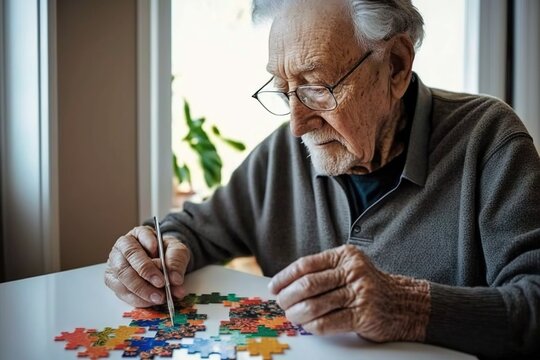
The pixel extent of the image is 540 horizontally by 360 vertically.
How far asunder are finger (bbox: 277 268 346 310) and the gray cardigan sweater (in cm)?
19

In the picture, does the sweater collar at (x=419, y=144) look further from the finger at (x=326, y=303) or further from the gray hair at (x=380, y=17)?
the finger at (x=326, y=303)

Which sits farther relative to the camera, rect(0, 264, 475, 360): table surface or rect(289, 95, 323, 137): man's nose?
rect(289, 95, 323, 137): man's nose

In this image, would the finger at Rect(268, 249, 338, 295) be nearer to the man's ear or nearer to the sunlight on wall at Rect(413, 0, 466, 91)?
the man's ear

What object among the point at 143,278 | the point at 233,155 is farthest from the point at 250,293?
the point at 233,155

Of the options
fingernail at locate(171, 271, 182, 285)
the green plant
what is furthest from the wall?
fingernail at locate(171, 271, 182, 285)

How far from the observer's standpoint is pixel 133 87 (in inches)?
78.4

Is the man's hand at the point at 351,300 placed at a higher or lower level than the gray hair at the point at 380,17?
lower

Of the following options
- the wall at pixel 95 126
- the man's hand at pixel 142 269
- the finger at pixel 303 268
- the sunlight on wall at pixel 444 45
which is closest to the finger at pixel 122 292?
the man's hand at pixel 142 269

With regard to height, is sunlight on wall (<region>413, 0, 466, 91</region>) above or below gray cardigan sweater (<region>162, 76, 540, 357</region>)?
above

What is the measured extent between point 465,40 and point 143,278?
2.46 metres

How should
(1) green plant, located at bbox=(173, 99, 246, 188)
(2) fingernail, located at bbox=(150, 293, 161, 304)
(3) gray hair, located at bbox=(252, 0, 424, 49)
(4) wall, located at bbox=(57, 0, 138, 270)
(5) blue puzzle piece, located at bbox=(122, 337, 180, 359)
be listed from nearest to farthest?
(5) blue puzzle piece, located at bbox=(122, 337, 180, 359) < (2) fingernail, located at bbox=(150, 293, 161, 304) < (3) gray hair, located at bbox=(252, 0, 424, 49) < (4) wall, located at bbox=(57, 0, 138, 270) < (1) green plant, located at bbox=(173, 99, 246, 188)

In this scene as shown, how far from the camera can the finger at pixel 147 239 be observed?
1.29 metres

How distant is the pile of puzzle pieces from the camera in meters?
0.92

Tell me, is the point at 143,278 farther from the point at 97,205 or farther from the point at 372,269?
the point at 97,205
